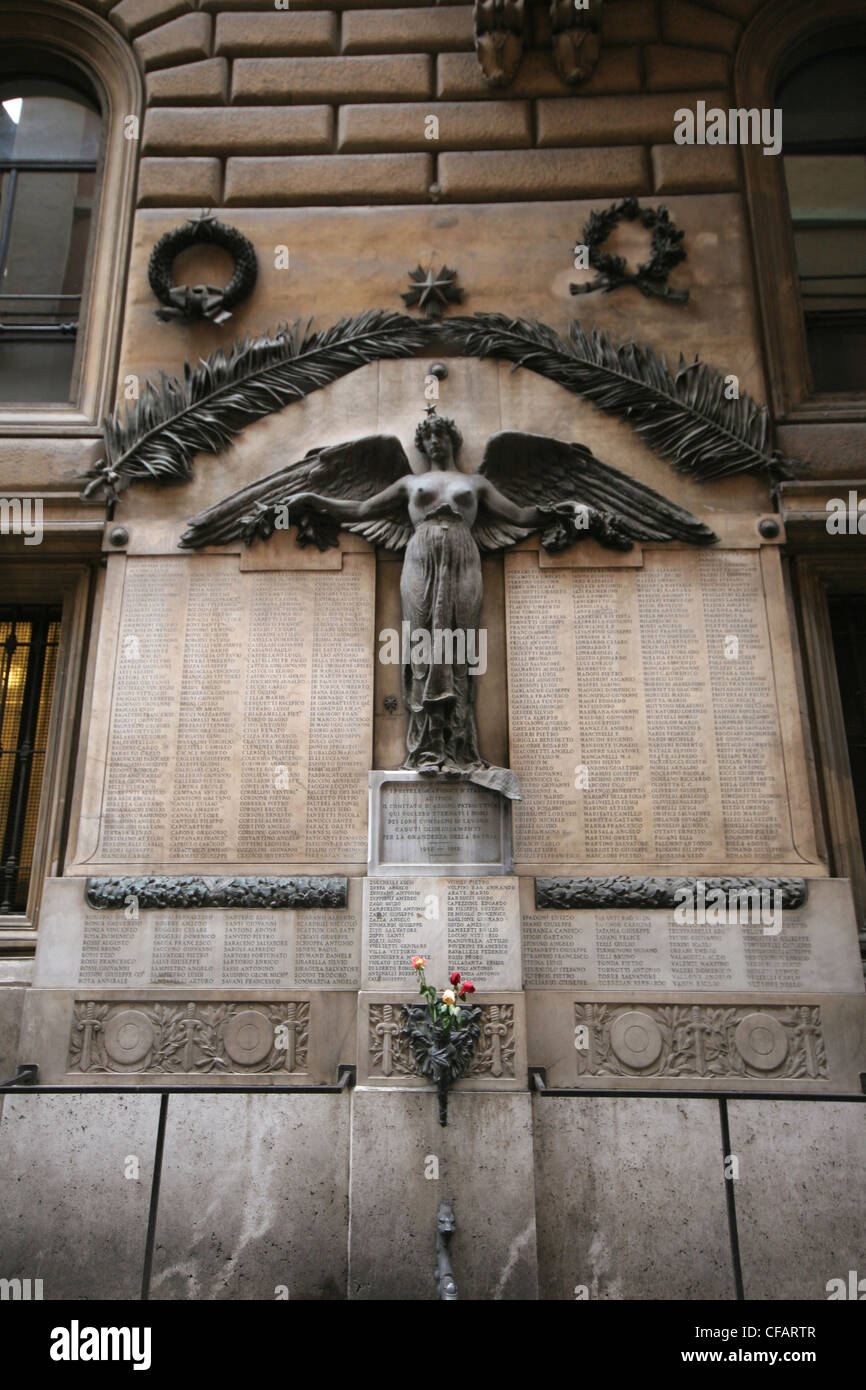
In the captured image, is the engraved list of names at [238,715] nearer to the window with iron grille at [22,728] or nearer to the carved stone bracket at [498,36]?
the window with iron grille at [22,728]

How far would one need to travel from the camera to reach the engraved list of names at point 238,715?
27.6 feet

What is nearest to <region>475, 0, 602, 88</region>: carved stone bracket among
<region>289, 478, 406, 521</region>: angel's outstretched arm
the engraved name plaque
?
<region>289, 478, 406, 521</region>: angel's outstretched arm

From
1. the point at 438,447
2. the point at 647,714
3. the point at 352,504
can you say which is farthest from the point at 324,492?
the point at 647,714

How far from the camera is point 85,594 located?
31.8 ft

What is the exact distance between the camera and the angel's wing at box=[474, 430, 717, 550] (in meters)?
9.14

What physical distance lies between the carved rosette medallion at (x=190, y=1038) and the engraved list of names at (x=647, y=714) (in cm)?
247

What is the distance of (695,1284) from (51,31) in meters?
14.6

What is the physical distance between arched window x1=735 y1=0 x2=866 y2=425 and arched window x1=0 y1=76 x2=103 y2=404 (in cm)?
766

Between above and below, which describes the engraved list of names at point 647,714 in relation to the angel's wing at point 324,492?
below

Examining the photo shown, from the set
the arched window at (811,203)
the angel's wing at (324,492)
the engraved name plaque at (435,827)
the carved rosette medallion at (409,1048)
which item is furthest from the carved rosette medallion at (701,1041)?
the arched window at (811,203)

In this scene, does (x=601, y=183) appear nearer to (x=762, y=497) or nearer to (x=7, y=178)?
(x=762, y=497)

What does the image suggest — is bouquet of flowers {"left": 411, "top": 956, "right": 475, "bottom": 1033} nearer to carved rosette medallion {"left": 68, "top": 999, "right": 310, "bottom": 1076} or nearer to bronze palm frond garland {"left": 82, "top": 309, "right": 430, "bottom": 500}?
carved rosette medallion {"left": 68, "top": 999, "right": 310, "bottom": 1076}

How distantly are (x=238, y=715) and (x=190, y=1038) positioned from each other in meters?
2.79

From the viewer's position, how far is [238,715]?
343 inches
